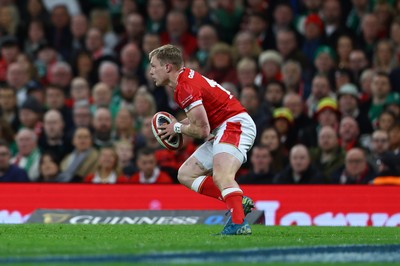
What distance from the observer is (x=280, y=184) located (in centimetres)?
1542

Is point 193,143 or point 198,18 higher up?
point 198,18

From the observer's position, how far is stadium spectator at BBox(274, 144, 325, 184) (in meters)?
15.7

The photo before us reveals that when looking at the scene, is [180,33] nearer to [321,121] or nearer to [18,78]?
[18,78]

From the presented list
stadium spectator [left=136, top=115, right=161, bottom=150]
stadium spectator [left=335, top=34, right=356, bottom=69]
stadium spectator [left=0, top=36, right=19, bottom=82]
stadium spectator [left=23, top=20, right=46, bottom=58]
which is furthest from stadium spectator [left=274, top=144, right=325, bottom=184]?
stadium spectator [left=23, top=20, right=46, bottom=58]

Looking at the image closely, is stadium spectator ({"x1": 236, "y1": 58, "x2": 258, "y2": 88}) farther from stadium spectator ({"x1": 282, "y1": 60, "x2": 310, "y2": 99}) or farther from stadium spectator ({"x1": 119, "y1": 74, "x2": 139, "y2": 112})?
stadium spectator ({"x1": 119, "y1": 74, "x2": 139, "y2": 112})

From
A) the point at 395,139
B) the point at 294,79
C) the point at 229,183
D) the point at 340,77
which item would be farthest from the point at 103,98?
the point at 229,183

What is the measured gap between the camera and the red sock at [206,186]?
1178cm

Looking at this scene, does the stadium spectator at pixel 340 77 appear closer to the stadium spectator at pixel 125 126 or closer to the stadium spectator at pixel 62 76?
the stadium spectator at pixel 125 126

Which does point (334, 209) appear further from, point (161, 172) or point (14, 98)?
point (14, 98)

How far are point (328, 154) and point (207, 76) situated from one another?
10.4 feet

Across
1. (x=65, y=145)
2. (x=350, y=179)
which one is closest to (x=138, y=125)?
(x=65, y=145)

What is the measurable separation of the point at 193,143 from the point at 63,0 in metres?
5.97

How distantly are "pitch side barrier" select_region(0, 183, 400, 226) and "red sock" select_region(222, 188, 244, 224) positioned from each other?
11.2 feet

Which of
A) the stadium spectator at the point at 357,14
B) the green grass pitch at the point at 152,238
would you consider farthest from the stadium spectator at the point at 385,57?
the green grass pitch at the point at 152,238
